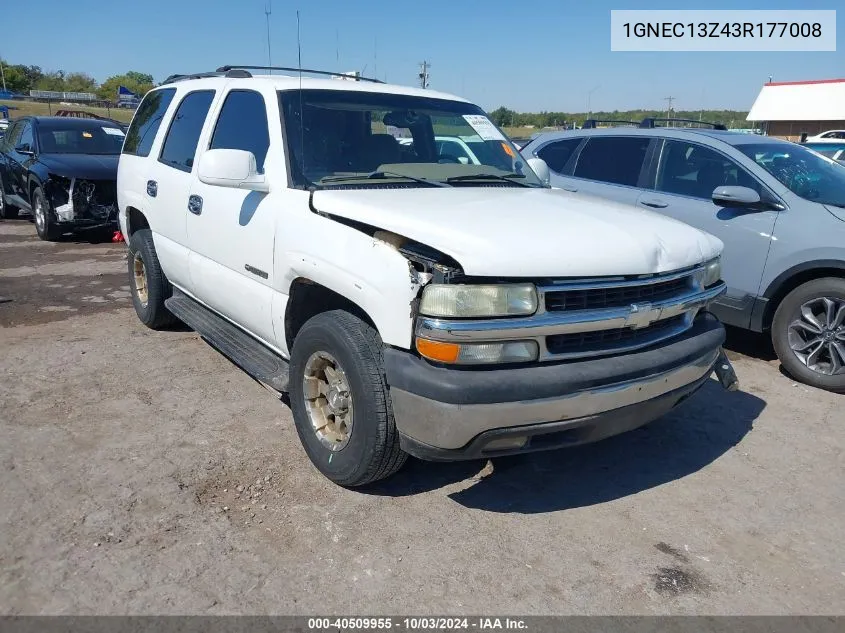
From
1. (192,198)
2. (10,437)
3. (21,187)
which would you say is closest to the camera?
(10,437)

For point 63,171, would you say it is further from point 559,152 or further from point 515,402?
point 515,402

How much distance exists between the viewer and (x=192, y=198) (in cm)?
446

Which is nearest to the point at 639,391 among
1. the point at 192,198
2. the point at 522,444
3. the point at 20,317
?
the point at 522,444

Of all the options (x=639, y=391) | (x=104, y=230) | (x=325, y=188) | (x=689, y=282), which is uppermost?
(x=325, y=188)

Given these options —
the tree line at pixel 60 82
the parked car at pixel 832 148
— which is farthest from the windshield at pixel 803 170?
the tree line at pixel 60 82

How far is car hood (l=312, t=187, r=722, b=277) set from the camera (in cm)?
270

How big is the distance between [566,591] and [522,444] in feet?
1.93

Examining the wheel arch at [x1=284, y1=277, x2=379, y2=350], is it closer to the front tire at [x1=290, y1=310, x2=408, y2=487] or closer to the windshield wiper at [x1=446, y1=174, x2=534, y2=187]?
the front tire at [x1=290, y1=310, x2=408, y2=487]

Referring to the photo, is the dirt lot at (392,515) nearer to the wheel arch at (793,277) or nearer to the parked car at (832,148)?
the wheel arch at (793,277)

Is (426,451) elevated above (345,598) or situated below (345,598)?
above

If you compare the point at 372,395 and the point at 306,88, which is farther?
the point at 306,88

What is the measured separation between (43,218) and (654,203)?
8.47 m

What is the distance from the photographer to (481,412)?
2.66m

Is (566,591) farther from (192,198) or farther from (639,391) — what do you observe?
(192,198)
